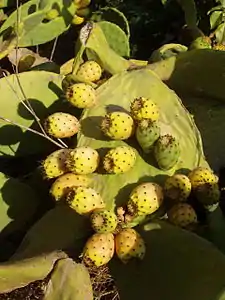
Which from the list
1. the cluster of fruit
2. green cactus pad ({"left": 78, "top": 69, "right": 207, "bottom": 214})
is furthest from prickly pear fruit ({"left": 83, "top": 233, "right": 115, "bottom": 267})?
green cactus pad ({"left": 78, "top": 69, "right": 207, "bottom": 214})

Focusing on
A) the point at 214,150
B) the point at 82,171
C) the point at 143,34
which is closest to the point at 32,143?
the point at 82,171

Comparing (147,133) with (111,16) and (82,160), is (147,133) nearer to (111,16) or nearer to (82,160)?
(82,160)

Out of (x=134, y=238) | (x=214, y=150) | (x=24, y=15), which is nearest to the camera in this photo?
(x=134, y=238)

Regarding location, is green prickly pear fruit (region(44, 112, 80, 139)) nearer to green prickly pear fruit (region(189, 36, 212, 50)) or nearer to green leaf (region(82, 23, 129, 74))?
green leaf (region(82, 23, 129, 74))

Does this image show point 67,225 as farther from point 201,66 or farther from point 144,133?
point 201,66

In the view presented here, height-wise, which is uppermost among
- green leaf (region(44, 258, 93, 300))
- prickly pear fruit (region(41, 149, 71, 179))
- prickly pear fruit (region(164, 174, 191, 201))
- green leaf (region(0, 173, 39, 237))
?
prickly pear fruit (region(41, 149, 71, 179))

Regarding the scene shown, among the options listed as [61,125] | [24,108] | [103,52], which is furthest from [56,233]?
[103,52]
